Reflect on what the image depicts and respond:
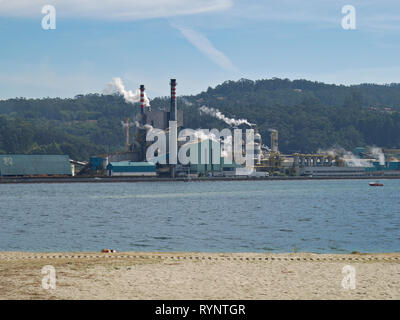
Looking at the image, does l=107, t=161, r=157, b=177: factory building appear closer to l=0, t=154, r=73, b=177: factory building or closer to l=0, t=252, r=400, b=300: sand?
l=0, t=154, r=73, b=177: factory building

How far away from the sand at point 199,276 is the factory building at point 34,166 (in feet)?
423

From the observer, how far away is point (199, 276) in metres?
17.5

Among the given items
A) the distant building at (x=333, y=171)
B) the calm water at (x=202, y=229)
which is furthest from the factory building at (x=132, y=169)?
the calm water at (x=202, y=229)

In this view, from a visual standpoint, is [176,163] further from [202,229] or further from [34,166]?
[202,229]

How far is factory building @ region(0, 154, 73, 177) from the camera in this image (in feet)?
481

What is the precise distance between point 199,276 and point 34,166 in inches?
5352

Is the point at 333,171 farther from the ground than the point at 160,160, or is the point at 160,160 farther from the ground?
the point at 160,160

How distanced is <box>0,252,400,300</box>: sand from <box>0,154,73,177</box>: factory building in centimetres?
12883

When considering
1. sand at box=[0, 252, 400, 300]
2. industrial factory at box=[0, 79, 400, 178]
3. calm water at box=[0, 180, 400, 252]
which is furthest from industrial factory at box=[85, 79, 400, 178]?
sand at box=[0, 252, 400, 300]

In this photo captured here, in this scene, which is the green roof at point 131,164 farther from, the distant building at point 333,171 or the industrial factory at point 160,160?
the distant building at point 333,171

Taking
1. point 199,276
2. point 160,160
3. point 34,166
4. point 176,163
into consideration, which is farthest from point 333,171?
point 199,276

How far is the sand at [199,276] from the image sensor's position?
14914 millimetres
